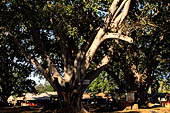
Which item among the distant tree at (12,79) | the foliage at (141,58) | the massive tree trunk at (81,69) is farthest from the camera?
the distant tree at (12,79)

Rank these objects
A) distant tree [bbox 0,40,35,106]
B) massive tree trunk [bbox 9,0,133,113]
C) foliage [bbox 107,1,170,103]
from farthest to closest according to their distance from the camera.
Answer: distant tree [bbox 0,40,35,106]
foliage [bbox 107,1,170,103]
massive tree trunk [bbox 9,0,133,113]

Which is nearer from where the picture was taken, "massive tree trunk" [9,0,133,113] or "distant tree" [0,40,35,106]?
"massive tree trunk" [9,0,133,113]

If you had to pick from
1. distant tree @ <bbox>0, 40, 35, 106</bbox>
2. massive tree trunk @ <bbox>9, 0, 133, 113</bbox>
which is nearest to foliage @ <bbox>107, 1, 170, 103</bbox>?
massive tree trunk @ <bbox>9, 0, 133, 113</bbox>

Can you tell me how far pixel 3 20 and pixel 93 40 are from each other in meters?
6.19

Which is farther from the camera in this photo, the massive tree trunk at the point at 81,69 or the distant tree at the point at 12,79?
the distant tree at the point at 12,79

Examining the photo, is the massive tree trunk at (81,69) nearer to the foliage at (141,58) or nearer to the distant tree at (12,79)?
the foliage at (141,58)

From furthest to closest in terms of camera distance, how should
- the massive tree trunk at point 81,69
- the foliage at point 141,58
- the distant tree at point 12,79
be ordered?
1. the distant tree at point 12,79
2. the foliage at point 141,58
3. the massive tree trunk at point 81,69

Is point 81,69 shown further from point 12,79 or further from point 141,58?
point 12,79

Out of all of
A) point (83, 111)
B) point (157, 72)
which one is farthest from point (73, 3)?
point (157, 72)

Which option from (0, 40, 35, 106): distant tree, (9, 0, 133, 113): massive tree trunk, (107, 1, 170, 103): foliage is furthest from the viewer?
(0, 40, 35, 106): distant tree

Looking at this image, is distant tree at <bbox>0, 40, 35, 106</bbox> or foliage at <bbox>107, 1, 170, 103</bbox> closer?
foliage at <bbox>107, 1, 170, 103</bbox>

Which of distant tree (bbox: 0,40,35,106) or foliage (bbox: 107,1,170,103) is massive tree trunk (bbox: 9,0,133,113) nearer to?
foliage (bbox: 107,1,170,103)

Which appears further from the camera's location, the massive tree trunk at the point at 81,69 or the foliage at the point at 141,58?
the foliage at the point at 141,58

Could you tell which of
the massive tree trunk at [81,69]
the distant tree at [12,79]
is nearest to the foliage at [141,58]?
the massive tree trunk at [81,69]
